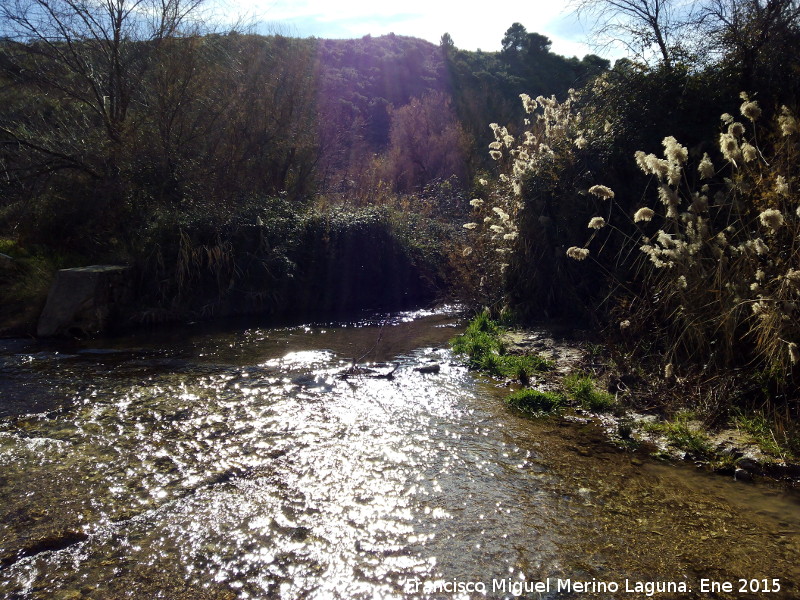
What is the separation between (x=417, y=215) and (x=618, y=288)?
817 centimetres

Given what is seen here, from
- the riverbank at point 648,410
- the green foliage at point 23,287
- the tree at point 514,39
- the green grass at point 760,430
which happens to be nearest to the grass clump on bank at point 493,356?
the riverbank at point 648,410

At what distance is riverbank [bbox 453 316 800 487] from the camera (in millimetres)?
4586

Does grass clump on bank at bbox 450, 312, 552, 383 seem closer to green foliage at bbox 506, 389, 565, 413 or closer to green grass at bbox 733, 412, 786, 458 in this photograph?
green foliage at bbox 506, 389, 565, 413

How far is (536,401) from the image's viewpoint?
6066 mm

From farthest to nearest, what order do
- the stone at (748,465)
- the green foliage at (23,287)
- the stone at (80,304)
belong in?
the green foliage at (23,287) → the stone at (80,304) → the stone at (748,465)

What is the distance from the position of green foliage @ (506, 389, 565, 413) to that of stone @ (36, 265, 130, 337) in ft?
23.2

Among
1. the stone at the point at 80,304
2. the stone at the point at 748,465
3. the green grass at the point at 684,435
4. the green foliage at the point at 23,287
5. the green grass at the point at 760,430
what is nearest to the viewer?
the stone at the point at 748,465

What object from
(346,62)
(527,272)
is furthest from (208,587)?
(346,62)

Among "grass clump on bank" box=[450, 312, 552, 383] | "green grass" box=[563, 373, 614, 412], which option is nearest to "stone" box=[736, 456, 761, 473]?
"green grass" box=[563, 373, 614, 412]

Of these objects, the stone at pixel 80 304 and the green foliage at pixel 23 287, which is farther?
the green foliage at pixel 23 287

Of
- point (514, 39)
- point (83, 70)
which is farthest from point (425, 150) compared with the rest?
point (514, 39)

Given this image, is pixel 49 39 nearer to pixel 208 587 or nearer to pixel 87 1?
pixel 87 1

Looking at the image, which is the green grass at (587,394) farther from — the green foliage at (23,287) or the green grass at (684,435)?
the green foliage at (23,287)

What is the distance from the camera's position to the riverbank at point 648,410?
459cm
